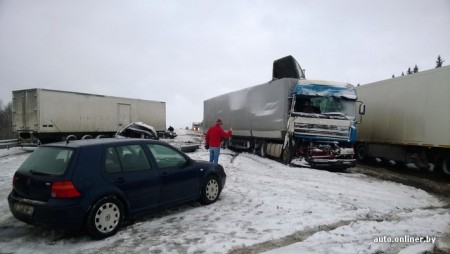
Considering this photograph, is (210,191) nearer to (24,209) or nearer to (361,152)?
(24,209)

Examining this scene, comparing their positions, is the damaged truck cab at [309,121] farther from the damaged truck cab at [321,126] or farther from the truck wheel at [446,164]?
A: the truck wheel at [446,164]

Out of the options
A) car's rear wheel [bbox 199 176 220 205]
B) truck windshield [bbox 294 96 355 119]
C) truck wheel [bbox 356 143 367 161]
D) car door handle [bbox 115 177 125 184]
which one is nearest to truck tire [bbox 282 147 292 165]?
truck windshield [bbox 294 96 355 119]

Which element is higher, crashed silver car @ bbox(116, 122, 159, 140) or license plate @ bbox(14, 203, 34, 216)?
crashed silver car @ bbox(116, 122, 159, 140)

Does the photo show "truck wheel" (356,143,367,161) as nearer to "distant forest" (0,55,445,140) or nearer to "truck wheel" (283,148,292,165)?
"truck wheel" (283,148,292,165)

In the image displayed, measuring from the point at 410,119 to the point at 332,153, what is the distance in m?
3.73

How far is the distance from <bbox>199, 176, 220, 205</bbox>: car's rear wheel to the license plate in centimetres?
311

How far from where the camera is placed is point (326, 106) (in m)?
13.9

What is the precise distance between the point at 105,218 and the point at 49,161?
1.23 meters

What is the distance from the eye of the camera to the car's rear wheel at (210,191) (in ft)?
23.1

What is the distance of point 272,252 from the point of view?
4527 mm

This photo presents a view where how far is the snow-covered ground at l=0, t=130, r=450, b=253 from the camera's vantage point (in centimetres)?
479

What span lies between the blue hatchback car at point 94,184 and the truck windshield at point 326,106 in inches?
349

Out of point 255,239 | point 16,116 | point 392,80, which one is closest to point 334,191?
point 255,239

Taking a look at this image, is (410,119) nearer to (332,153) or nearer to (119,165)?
(332,153)
